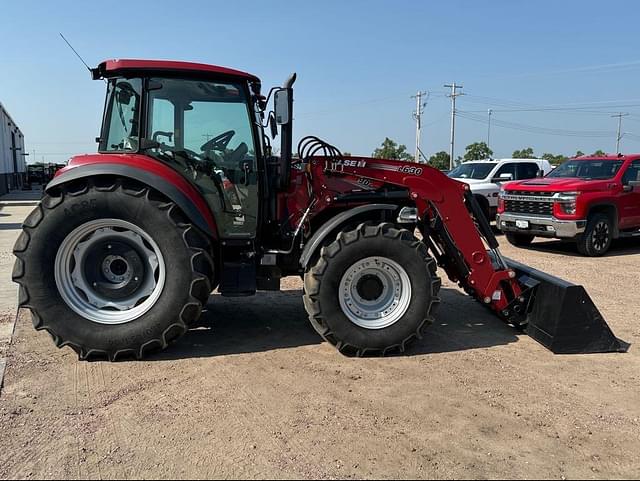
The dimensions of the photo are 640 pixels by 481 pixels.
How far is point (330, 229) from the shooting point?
4.61 m

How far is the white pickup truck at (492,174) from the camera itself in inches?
536

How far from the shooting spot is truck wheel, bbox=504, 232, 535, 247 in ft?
38.4

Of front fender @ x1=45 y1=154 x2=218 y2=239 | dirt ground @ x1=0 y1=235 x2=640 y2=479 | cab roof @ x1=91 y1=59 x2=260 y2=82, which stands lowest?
dirt ground @ x1=0 y1=235 x2=640 y2=479

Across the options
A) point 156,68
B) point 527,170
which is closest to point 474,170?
point 527,170

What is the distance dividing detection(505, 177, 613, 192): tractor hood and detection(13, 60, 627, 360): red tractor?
5.76 metres

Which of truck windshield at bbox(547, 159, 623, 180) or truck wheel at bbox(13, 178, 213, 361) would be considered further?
truck windshield at bbox(547, 159, 623, 180)

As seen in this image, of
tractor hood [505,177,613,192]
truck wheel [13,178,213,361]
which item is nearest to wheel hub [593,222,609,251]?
tractor hood [505,177,613,192]

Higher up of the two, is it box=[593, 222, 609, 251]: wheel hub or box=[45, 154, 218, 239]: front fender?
box=[45, 154, 218, 239]: front fender

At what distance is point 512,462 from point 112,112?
4279mm

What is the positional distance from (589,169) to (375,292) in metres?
8.60

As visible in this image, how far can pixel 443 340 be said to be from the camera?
512 cm

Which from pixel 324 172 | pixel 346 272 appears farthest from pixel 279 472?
pixel 324 172

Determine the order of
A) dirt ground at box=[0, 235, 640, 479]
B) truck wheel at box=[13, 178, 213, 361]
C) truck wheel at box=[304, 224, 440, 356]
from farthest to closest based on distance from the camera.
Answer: truck wheel at box=[304, 224, 440, 356], truck wheel at box=[13, 178, 213, 361], dirt ground at box=[0, 235, 640, 479]

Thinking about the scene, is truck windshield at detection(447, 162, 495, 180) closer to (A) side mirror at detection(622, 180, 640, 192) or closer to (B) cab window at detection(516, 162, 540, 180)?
(B) cab window at detection(516, 162, 540, 180)
